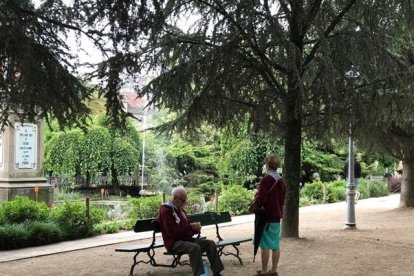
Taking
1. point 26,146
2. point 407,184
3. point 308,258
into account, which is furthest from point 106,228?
point 407,184

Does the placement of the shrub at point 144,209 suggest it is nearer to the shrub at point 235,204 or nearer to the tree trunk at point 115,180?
the shrub at point 235,204

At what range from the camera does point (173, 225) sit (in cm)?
732

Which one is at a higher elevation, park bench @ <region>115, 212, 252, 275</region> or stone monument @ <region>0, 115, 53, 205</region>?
stone monument @ <region>0, 115, 53, 205</region>

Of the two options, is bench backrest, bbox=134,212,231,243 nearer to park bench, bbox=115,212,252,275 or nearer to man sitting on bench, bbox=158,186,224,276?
park bench, bbox=115,212,252,275

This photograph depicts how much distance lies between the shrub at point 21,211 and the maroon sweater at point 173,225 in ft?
18.0

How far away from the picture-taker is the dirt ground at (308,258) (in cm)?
838

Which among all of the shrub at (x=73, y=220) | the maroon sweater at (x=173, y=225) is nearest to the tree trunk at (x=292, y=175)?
the shrub at (x=73, y=220)

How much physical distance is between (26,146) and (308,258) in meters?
9.85

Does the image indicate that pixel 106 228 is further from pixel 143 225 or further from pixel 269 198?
pixel 269 198

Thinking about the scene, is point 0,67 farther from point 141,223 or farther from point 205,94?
point 205,94

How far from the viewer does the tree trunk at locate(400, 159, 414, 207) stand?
1792cm

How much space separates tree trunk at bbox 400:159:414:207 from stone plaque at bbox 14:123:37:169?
11.1 metres

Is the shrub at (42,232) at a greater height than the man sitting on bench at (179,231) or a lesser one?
lesser

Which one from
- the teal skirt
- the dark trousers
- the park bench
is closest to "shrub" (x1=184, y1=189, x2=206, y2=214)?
the park bench
